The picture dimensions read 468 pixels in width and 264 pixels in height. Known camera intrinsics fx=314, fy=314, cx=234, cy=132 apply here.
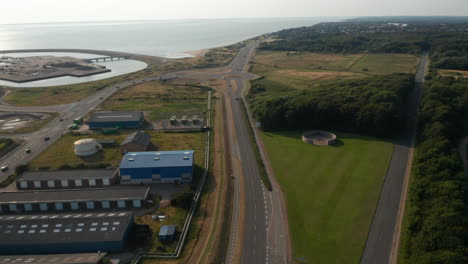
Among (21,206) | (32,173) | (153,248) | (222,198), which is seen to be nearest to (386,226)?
(222,198)

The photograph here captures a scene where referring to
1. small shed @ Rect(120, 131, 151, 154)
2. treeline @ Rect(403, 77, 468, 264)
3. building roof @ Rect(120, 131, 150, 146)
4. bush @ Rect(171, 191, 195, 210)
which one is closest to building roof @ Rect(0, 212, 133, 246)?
bush @ Rect(171, 191, 195, 210)

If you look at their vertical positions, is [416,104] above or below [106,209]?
above

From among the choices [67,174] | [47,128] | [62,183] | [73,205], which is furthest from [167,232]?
[47,128]

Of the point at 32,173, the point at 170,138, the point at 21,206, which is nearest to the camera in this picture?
the point at 21,206

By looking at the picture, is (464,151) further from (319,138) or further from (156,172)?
(156,172)

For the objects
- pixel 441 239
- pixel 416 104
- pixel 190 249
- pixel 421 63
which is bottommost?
pixel 190 249

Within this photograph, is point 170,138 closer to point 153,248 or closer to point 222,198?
point 222,198

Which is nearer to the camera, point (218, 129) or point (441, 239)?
point (441, 239)

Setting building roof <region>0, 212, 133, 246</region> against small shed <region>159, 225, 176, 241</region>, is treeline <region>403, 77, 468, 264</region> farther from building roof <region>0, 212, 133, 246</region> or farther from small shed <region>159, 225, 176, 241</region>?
building roof <region>0, 212, 133, 246</region>
